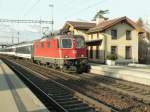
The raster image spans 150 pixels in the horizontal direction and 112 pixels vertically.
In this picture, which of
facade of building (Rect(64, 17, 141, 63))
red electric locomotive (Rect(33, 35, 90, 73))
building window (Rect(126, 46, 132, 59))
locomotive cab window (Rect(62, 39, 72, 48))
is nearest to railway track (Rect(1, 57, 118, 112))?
red electric locomotive (Rect(33, 35, 90, 73))

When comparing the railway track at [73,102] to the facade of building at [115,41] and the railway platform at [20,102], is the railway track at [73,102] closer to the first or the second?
the railway platform at [20,102]

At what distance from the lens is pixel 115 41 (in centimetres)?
4472

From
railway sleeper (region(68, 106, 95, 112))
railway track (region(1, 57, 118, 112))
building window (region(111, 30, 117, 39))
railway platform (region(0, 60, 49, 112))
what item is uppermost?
building window (region(111, 30, 117, 39))

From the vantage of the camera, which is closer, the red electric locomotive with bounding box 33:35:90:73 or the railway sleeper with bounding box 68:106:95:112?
the railway sleeper with bounding box 68:106:95:112

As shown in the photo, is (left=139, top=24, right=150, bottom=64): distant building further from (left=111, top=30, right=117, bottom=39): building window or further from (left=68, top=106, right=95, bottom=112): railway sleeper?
(left=68, top=106, right=95, bottom=112): railway sleeper

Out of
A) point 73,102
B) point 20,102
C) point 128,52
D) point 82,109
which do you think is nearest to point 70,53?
point 73,102

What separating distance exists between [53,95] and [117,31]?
1239 inches

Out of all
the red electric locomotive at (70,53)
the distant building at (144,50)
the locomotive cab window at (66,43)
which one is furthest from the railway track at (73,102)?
the distant building at (144,50)

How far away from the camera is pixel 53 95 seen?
14875mm

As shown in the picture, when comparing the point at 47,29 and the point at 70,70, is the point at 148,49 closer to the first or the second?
the point at 47,29

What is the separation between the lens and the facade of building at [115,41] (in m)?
43.6

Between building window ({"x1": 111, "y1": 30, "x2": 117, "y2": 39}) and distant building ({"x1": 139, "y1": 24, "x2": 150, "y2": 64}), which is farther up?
building window ({"x1": 111, "y1": 30, "x2": 117, "y2": 39})

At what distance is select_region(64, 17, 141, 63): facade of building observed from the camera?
Result: 43.6 metres

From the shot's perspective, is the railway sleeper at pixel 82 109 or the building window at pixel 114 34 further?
the building window at pixel 114 34
